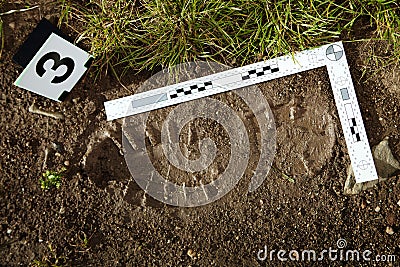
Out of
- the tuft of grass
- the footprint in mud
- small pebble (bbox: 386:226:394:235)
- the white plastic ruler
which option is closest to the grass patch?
the white plastic ruler

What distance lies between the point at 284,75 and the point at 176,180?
80cm

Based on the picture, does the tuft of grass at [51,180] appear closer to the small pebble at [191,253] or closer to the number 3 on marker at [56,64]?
the number 3 on marker at [56,64]

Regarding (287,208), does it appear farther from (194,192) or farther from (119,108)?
(119,108)

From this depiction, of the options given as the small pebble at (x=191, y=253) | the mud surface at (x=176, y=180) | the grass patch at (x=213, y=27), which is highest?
the grass patch at (x=213, y=27)

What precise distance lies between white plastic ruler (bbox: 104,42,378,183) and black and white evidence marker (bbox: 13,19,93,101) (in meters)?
0.26

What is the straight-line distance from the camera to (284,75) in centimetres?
253

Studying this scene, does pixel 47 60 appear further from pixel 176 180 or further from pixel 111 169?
pixel 176 180

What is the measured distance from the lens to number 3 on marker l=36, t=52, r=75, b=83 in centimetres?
242

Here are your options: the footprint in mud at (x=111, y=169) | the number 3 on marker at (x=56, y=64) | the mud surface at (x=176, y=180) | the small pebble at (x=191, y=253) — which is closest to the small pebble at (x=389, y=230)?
the mud surface at (x=176, y=180)

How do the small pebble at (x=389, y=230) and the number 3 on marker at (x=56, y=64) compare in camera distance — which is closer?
the number 3 on marker at (x=56, y=64)

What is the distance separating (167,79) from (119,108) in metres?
0.30

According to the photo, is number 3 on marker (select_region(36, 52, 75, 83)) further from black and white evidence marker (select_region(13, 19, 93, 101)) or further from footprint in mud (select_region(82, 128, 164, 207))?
footprint in mud (select_region(82, 128, 164, 207))

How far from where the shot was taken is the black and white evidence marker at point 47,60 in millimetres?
2422

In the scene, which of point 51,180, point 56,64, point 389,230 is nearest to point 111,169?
point 51,180
